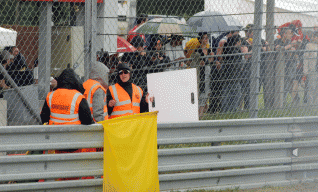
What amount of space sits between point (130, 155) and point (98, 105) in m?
1.20

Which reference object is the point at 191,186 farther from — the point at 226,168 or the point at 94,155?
the point at 94,155

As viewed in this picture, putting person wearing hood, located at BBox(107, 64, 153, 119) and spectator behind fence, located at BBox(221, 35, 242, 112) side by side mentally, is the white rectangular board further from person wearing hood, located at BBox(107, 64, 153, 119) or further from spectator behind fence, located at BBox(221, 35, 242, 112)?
spectator behind fence, located at BBox(221, 35, 242, 112)

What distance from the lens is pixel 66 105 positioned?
5203mm

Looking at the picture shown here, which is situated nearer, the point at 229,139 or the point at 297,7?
the point at 229,139

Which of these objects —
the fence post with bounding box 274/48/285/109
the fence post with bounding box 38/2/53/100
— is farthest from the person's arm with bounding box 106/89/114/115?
the fence post with bounding box 274/48/285/109

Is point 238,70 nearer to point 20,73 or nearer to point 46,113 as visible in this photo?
point 46,113

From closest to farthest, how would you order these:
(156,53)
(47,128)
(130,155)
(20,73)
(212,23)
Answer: (47,128) → (130,155) → (20,73) → (156,53) → (212,23)

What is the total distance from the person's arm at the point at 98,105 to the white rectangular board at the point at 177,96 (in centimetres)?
91

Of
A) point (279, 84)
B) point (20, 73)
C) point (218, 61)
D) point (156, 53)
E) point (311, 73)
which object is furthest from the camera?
point (156, 53)

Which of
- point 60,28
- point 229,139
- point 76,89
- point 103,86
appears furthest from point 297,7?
point 60,28

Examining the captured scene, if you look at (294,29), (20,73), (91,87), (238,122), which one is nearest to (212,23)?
(294,29)

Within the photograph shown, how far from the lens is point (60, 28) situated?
7684 millimetres

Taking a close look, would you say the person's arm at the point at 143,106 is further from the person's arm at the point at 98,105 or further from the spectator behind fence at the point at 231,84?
the spectator behind fence at the point at 231,84

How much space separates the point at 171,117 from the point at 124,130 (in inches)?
23.7
